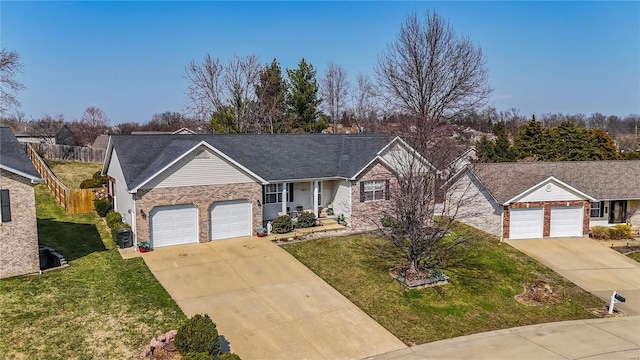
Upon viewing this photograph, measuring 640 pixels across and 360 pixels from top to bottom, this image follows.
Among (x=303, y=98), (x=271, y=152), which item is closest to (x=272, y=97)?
(x=303, y=98)

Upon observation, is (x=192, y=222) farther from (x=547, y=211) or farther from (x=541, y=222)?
(x=547, y=211)

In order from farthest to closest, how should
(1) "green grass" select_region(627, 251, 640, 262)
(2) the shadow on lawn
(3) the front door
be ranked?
(3) the front door, (1) "green grass" select_region(627, 251, 640, 262), (2) the shadow on lawn

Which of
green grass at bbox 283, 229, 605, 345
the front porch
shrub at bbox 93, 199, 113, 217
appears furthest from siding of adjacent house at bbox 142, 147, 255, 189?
shrub at bbox 93, 199, 113, 217

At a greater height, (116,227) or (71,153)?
(71,153)

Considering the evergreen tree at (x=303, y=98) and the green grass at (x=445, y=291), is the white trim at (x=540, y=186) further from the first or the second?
the evergreen tree at (x=303, y=98)

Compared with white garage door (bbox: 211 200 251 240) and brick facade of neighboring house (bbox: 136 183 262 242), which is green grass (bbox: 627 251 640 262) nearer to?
brick facade of neighboring house (bbox: 136 183 262 242)

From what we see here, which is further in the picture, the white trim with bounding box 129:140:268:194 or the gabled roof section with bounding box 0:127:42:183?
the white trim with bounding box 129:140:268:194

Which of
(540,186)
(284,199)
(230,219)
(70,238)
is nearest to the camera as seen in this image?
(70,238)
